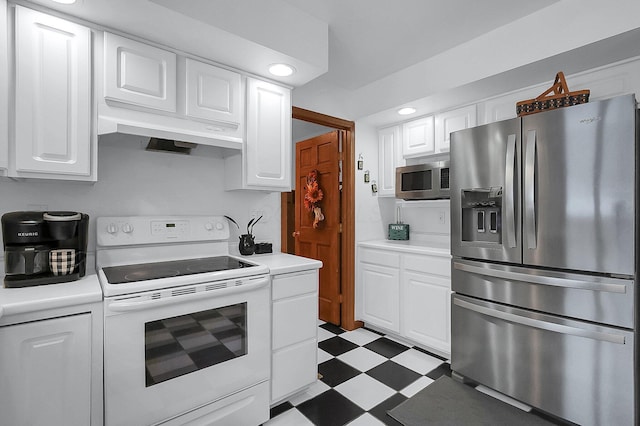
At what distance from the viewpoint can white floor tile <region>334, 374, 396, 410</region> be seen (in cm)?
205

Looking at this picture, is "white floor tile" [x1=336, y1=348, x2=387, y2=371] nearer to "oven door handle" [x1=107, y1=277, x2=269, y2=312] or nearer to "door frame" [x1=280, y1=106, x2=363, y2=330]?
"door frame" [x1=280, y1=106, x2=363, y2=330]

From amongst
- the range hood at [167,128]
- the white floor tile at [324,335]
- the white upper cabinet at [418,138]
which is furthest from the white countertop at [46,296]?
the white upper cabinet at [418,138]

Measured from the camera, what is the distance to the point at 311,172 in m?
3.75

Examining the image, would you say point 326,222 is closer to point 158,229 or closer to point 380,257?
point 380,257

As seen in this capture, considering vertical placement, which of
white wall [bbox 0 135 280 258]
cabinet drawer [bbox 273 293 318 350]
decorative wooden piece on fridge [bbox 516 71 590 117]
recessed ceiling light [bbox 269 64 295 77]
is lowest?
cabinet drawer [bbox 273 293 318 350]

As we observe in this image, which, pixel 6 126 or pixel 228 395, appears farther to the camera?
pixel 228 395

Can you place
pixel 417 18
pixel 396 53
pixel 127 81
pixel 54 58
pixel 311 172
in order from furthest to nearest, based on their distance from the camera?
pixel 311 172 < pixel 396 53 < pixel 417 18 < pixel 127 81 < pixel 54 58

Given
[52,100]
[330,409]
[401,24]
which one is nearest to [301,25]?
[401,24]

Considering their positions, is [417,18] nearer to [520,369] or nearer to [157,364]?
[520,369]

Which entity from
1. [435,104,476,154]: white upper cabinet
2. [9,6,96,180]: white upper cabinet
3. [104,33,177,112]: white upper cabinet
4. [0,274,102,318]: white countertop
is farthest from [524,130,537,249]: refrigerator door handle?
[9,6,96,180]: white upper cabinet

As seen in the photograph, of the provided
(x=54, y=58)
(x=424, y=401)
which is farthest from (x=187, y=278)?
(x=424, y=401)

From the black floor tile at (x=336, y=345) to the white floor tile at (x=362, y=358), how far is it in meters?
0.06

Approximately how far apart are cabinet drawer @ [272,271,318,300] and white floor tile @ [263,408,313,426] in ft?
2.37

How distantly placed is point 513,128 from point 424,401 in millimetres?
1851
